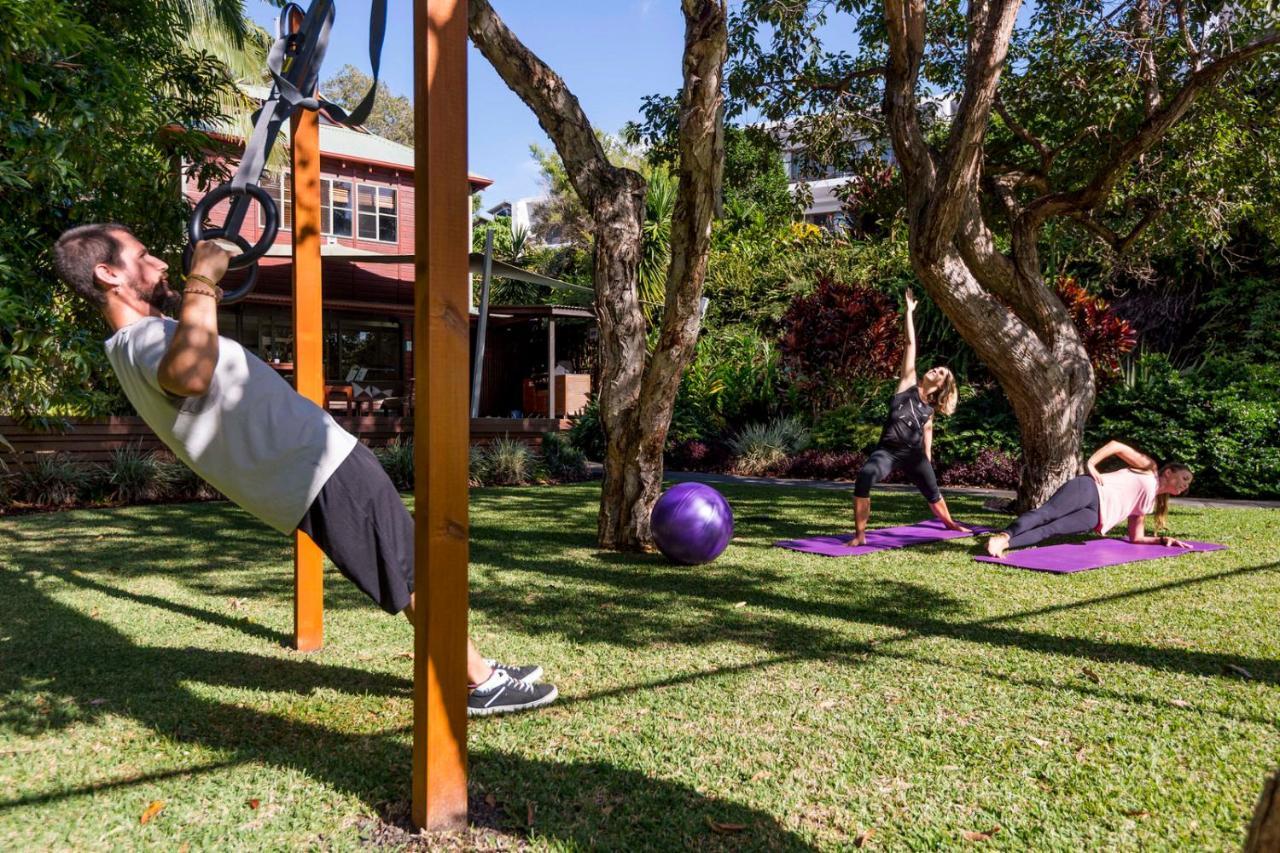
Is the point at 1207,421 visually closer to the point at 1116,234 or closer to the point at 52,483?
the point at 1116,234

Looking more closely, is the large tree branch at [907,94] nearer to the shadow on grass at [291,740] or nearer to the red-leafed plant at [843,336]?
the red-leafed plant at [843,336]

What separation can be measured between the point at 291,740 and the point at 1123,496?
6.26 m

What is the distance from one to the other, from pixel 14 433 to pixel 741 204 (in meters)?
16.8

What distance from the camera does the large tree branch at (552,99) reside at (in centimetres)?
675

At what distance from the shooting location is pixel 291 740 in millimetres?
3061

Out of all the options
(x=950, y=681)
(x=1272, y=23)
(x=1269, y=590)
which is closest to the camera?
(x=950, y=681)

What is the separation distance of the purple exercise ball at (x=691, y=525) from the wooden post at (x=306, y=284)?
2.69 m

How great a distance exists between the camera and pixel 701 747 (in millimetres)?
2998

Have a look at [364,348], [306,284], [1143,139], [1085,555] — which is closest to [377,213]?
[364,348]

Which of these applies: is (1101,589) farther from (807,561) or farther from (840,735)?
(840,735)

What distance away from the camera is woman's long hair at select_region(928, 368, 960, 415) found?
7.94 metres

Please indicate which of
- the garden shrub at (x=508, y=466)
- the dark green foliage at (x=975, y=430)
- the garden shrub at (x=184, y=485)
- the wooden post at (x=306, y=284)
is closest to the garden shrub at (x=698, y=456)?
the garden shrub at (x=508, y=466)

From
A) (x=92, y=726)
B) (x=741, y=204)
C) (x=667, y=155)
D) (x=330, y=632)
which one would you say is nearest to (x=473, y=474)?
(x=667, y=155)

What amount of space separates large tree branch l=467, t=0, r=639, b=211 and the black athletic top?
3003 mm
